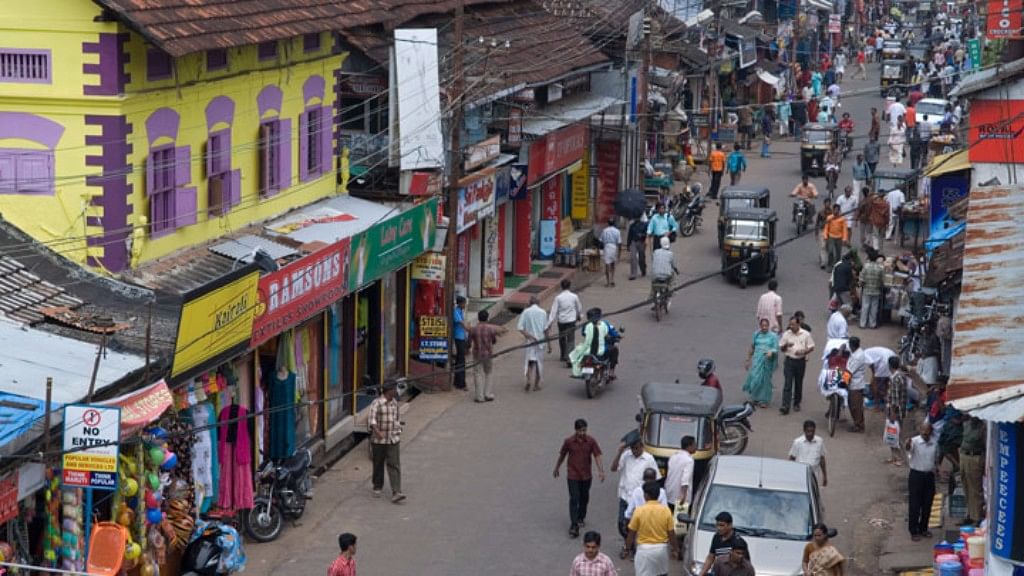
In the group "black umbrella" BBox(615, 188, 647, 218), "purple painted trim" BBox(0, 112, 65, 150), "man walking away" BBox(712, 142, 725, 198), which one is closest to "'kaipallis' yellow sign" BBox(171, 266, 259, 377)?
"purple painted trim" BBox(0, 112, 65, 150)

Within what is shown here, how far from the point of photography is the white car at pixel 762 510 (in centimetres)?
1891

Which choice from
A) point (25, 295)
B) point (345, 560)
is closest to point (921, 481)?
point (345, 560)

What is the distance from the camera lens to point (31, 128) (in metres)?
20.3

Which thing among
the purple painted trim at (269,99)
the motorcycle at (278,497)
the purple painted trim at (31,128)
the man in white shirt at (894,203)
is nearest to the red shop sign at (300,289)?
the motorcycle at (278,497)

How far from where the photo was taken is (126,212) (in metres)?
20.4

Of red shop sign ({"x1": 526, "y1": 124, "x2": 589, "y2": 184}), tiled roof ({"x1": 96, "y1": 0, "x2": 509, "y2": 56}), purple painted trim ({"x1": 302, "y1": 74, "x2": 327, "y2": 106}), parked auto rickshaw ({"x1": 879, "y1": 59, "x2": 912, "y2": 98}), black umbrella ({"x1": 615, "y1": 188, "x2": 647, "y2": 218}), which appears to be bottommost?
parked auto rickshaw ({"x1": 879, "y1": 59, "x2": 912, "y2": 98})

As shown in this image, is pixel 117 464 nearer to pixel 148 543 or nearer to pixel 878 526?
pixel 148 543

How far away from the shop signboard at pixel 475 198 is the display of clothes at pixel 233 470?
1004 cm

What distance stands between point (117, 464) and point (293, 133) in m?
10.0

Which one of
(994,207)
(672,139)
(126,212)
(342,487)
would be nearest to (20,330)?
(126,212)

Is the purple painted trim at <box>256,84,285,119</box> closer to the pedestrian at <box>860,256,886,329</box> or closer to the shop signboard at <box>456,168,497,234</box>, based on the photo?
the shop signboard at <box>456,168,497,234</box>

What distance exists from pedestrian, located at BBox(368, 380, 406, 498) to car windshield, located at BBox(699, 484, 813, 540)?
491cm

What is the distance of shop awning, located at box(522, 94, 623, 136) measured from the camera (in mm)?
37438

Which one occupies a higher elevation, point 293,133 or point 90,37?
point 90,37
